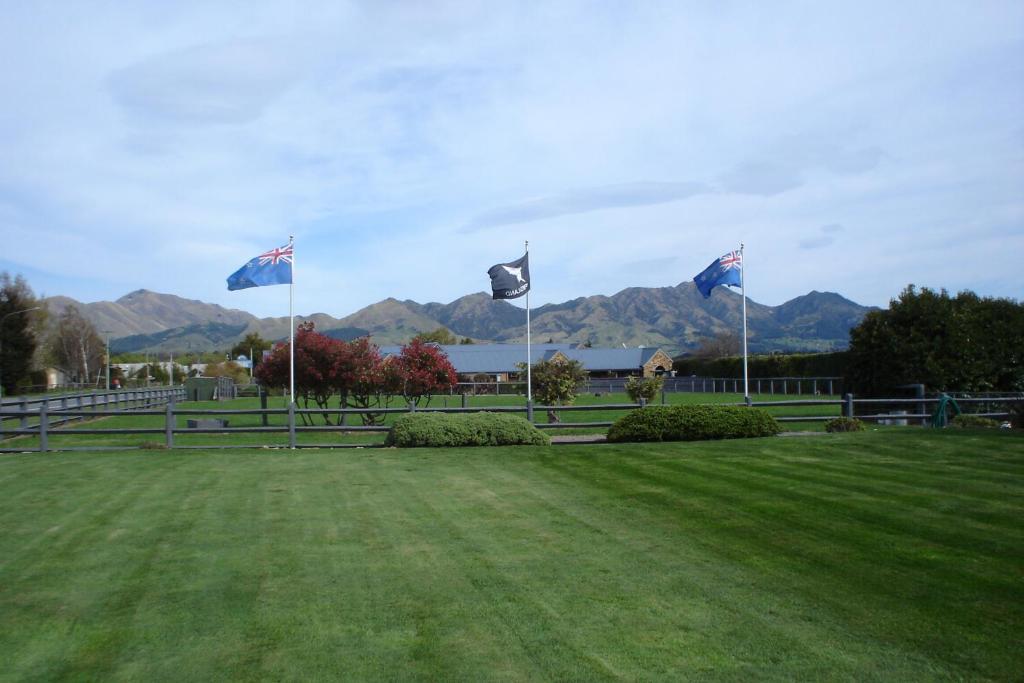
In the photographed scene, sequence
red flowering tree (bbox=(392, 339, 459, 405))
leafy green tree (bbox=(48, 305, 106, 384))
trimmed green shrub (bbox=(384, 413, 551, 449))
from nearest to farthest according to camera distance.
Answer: trimmed green shrub (bbox=(384, 413, 551, 449)) < red flowering tree (bbox=(392, 339, 459, 405)) < leafy green tree (bbox=(48, 305, 106, 384))

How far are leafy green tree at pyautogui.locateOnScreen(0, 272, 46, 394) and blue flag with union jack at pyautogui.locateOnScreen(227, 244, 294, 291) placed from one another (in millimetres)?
51013

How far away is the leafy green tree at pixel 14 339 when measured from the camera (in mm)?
69312

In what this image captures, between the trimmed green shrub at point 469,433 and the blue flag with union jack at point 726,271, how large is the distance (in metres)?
10.1

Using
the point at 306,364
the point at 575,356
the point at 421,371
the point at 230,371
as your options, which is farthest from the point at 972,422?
the point at 230,371

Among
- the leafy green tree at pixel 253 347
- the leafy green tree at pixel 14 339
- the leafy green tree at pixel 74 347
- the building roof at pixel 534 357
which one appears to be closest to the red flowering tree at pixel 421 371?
the leafy green tree at pixel 14 339

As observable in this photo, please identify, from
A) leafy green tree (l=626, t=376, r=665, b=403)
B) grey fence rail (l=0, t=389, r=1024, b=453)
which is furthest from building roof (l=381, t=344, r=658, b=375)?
grey fence rail (l=0, t=389, r=1024, b=453)

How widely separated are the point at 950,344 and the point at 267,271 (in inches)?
875

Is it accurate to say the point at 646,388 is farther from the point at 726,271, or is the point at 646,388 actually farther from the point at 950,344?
the point at 950,344

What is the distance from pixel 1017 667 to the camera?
5457mm

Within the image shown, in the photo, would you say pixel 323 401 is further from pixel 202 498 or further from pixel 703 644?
pixel 703 644

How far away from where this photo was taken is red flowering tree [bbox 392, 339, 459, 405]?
100 ft

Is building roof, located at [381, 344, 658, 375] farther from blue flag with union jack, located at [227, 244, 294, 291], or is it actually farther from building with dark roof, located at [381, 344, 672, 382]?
blue flag with union jack, located at [227, 244, 294, 291]

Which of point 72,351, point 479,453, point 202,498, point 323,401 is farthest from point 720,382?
point 72,351

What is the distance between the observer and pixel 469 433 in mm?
18703
